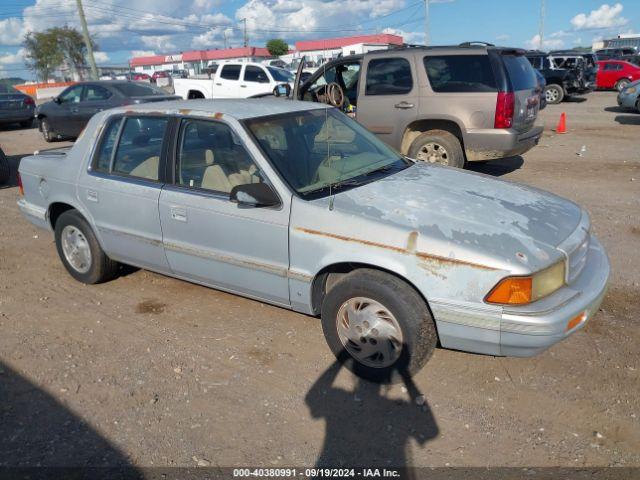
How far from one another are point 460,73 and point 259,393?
602 centimetres

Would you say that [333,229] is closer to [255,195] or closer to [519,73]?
[255,195]

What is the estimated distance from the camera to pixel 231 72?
17.3 m

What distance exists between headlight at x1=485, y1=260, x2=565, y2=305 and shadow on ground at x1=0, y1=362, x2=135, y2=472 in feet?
6.85

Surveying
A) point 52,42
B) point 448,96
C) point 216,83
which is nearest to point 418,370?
point 448,96

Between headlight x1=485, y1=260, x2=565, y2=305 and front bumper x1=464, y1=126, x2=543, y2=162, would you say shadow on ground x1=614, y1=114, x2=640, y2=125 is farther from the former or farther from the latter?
headlight x1=485, y1=260, x2=565, y2=305

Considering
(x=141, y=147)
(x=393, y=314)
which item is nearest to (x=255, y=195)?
(x=393, y=314)

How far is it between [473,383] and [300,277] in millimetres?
1266

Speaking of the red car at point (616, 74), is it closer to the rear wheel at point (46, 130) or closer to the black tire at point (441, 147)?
the black tire at point (441, 147)

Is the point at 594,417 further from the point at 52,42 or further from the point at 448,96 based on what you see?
the point at 52,42

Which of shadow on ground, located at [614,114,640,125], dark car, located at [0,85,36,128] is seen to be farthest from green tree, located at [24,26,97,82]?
shadow on ground, located at [614,114,640,125]

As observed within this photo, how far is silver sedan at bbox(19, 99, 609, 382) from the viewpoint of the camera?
2.96 metres

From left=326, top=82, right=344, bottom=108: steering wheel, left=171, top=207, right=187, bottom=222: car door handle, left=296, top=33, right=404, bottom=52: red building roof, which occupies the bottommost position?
left=171, top=207, right=187, bottom=222: car door handle

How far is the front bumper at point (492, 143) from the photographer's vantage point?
24.7ft

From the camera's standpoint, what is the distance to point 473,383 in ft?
11.0
